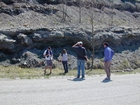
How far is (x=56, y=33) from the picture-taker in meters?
20.5

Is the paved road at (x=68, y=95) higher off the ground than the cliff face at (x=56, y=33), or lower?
lower

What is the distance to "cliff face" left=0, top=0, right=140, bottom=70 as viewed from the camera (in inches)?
744

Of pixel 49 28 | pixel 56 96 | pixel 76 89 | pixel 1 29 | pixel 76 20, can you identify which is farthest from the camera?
pixel 76 20

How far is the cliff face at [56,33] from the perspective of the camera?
18.9m

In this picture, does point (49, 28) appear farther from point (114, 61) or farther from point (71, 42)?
point (114, 61)

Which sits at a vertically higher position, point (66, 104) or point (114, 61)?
point (114, 61)

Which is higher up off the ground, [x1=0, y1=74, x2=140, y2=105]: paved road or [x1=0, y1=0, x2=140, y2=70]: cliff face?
[x1=0, y1=0, x2=140, y2=70]: cliff face

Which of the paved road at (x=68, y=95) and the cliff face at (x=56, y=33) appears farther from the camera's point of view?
the cliff face at (x=56, y=33)

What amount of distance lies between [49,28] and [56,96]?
44.7ft

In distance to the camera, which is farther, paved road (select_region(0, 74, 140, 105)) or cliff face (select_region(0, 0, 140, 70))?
cliff face (select_region(0, 0, 140, 70))

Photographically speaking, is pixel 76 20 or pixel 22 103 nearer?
pixel 22 103

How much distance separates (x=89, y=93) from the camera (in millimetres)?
8227

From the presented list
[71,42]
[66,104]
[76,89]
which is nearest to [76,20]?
[71,42]

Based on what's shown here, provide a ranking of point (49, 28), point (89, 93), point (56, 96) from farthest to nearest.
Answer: point (49, 28), point (89, 93), point (56, 96)
